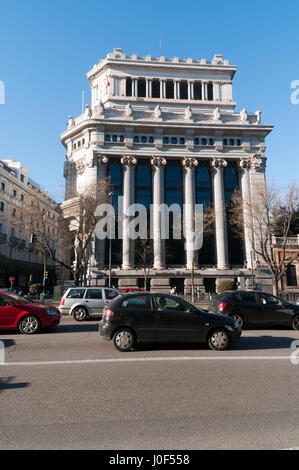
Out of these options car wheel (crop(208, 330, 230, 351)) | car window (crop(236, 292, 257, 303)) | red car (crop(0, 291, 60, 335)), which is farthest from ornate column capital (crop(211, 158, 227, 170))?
car wheel (crop(208, 330, 230, 351))

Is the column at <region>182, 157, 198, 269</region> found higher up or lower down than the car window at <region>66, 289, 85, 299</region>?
higher up

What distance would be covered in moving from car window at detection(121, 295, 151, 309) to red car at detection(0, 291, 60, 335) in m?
4.22

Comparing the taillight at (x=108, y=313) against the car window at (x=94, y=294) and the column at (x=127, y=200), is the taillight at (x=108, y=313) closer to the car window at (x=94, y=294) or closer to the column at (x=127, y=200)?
the car window at (x=94, y=294)

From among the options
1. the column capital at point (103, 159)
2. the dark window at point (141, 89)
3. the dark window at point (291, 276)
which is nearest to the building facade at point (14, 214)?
the column capital at point (103, 159)

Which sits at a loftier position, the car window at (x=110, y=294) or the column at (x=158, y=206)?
the column at (x=158, y=206)

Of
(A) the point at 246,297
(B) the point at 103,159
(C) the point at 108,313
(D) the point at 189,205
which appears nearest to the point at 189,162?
(D) the point at 189,205

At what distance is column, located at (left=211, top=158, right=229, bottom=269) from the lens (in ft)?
117

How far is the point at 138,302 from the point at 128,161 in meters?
31.3

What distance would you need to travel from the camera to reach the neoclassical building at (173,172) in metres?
34.9

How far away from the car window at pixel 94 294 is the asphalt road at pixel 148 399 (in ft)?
22.3

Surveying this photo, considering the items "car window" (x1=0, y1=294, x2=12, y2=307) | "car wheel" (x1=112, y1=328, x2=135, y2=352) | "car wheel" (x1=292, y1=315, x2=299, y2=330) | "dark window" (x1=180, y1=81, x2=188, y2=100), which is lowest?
"car wheel" (x1=292, y1=315, x2=299, y2=330)

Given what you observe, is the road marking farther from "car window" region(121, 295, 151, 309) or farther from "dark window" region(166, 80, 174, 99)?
"dark window" region(166, 80, 174, 99)

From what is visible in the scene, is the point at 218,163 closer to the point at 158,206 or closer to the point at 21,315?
the point at 158,206
